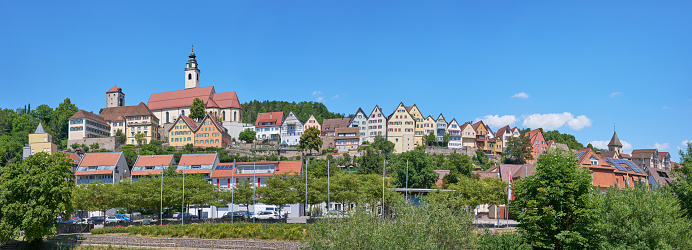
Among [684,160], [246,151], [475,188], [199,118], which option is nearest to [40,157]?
[475,188]

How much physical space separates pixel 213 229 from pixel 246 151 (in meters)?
79.4

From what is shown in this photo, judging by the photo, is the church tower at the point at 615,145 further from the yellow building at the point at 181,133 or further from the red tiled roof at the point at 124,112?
the red tiled roof at the point at 124,112

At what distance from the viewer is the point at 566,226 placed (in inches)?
1116

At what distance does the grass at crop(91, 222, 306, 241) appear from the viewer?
41.5 metres

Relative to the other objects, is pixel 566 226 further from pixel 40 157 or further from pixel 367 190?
pixel 40 157

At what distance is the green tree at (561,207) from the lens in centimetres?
2780

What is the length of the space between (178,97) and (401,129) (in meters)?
67.4

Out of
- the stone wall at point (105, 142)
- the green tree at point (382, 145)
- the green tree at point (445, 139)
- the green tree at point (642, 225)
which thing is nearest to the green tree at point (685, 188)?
the green tree at point (642, 225)

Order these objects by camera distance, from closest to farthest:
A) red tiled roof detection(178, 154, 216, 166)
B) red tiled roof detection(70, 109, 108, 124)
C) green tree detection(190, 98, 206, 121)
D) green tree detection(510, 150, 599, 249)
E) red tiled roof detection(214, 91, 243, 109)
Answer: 1. green tree detection(510, 150, 599, 249)
2. red tiled roof detection(178, 154, 216, 166)
3. red tiled roof detection(70, 109, 108, 124)
4. green tree detection(190, 98, 206, 121)
5. red tiled roof detection(214, 91, 243, 109)

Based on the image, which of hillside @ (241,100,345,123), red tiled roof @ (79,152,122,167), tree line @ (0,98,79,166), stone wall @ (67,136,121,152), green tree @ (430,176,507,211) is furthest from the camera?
hillside @ (241,100,345,123)

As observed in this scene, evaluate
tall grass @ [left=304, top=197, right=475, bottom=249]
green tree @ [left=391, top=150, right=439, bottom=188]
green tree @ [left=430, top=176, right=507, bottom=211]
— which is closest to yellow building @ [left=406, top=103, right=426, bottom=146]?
green tree @ [left=391, top=150, right=439, bottom=188]

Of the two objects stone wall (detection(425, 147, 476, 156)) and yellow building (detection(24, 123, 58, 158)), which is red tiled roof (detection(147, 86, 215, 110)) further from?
stone wall (detection(425, 147, 476, 156))

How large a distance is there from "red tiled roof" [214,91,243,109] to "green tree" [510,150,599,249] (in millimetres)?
126439

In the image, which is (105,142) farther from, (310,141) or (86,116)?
(310,141)
